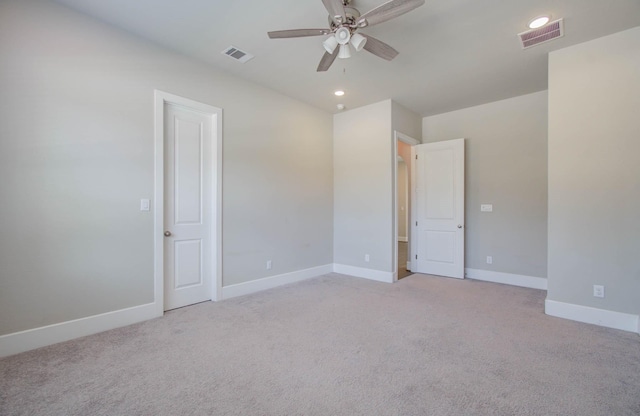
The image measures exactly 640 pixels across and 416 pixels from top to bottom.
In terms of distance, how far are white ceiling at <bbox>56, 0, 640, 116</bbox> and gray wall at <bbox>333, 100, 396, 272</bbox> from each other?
0.73 metres

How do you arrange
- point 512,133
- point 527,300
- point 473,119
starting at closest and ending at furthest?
point 527,300 → point 512,133 → point 473,119

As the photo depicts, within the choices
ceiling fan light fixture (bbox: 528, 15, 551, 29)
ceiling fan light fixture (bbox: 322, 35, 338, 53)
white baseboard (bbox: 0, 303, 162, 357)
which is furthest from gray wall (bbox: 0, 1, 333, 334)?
ceiling fan light fixture (bbox: 528, 15, 551, 29)

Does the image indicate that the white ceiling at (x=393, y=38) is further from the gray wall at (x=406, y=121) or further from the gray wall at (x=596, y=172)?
the gray wall at (x=406, y=121)

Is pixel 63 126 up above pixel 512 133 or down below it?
below

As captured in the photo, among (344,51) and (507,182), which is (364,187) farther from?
(344,51)

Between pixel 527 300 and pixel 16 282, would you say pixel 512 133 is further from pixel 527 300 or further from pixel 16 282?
pixel 16 282

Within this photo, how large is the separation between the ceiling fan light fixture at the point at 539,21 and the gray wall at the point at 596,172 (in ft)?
2.30

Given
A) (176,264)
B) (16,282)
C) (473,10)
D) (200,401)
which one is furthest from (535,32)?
(16,282)

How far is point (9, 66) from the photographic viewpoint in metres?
2.29

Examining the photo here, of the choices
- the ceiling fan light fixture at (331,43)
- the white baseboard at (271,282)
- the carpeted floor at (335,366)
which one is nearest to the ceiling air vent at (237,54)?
the ceiling fan light fixture at (331,43)

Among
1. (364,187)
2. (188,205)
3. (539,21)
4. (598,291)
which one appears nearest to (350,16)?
(539,21)

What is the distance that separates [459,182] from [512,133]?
108 centimetres

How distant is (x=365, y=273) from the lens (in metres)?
4.85

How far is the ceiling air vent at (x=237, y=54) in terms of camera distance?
3154mm
